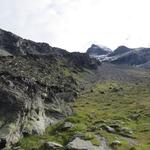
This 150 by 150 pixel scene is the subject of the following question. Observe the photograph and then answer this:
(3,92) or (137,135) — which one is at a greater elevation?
(3,92)

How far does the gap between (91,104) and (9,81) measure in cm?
7552

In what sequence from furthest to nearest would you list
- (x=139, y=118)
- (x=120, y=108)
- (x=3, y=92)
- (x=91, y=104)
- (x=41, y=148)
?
(x=91, y=104), (x=120, y=108), (x=139, y=118), (x=3, y=92), (x=41, y=148)

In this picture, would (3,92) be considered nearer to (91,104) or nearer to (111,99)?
(91,104)

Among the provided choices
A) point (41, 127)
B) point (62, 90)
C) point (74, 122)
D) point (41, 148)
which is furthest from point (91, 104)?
point (41, 148)

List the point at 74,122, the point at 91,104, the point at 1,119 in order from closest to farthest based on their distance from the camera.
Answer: the point at 1,119 < the point at 74,122 < the point at 91,104

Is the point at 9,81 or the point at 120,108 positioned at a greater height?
the point at 9,81

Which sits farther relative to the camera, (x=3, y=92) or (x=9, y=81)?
(x=9, y=81)

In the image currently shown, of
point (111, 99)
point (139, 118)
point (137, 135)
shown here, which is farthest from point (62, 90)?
point (137, 135)

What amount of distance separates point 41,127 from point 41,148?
1434 centimetres

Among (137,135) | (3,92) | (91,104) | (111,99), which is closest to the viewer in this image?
(3,92)

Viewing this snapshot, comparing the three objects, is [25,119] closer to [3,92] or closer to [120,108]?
[3,92]

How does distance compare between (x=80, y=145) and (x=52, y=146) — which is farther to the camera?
(x=80, y=145)

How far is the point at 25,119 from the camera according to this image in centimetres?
7956

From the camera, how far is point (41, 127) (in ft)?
274
